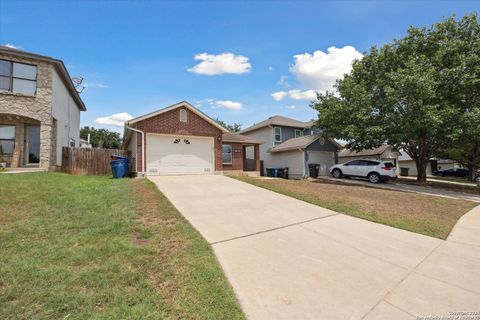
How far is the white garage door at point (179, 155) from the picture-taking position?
1327 cm

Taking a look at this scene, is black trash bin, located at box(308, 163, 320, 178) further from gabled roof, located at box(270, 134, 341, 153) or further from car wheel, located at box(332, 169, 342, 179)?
gabled roof, located at box(270, 134, 341, 153)

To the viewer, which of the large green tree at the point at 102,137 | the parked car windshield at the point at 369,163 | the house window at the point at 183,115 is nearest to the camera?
the house window at the point at 183,115

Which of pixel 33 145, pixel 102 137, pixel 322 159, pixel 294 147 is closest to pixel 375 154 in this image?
pixel 322 159

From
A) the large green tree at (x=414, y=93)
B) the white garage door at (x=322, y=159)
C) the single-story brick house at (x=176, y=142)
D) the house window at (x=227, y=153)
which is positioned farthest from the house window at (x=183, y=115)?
the white garage door at (x=322, y=159)

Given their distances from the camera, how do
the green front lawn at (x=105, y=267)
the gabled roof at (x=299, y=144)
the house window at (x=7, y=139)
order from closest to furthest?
1. the green front lawn at (x=105, y=267)
2. the house window at (x=7, y=139)
3. the gabled roof at (x=299, y=144)

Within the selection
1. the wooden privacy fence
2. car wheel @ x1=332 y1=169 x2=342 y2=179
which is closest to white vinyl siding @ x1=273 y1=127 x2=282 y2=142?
car wheel @ x1=332 y1=169 x2=342 y2=179

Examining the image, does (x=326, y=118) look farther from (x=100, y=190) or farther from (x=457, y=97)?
(x=100, y=190)

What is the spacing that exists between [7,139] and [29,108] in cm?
237

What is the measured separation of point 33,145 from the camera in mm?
12953

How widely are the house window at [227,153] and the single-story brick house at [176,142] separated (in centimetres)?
180

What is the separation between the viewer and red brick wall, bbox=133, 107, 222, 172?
13062 millimetres

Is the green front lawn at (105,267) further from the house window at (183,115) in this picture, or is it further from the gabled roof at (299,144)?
the gabled roof at (299,144)

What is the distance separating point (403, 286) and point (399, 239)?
2.17m

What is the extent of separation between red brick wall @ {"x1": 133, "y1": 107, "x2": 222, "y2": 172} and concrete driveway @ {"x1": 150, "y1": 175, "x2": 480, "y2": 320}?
8281 millimetres
